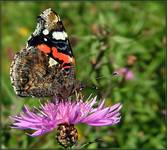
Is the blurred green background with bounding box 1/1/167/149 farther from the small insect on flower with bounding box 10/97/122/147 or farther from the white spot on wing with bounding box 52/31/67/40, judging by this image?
the small insect on flower with bounding box 10/97/122/147

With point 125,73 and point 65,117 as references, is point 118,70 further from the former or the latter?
point 65,117

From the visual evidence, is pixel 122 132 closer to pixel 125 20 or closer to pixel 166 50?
pixel 166 50

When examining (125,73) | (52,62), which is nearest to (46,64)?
(52,62)

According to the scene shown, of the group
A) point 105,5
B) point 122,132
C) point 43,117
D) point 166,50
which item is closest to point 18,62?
point 43,117

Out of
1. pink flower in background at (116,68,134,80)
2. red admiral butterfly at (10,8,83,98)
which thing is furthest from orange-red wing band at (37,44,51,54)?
pink flower in background at (116,68,134,80)

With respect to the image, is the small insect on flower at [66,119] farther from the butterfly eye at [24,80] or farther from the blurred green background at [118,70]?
the blurred green background at [118,70]
